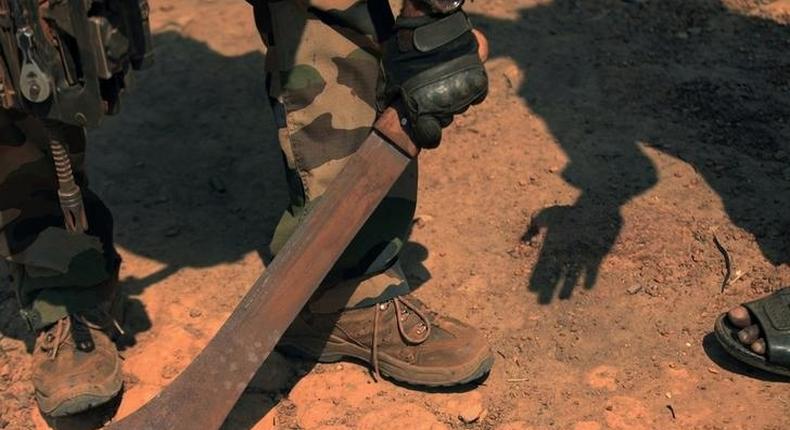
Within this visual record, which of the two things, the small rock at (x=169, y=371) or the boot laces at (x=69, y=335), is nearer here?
the boot laces at (x=69, y=335)

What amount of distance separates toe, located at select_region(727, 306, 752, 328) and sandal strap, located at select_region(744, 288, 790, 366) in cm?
2

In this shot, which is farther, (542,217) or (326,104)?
(542,217)

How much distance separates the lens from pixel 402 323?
3080 mm

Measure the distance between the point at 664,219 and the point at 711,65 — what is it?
3.46 feet

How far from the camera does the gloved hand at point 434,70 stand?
2.47 meters

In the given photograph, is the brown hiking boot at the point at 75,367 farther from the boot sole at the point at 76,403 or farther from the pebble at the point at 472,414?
the pebble at the point at 472,414

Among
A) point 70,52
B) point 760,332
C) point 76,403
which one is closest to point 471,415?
point 760,332

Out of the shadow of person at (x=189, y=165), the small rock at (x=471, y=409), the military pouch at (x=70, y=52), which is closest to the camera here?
the military pouch at (x=70, y=52)

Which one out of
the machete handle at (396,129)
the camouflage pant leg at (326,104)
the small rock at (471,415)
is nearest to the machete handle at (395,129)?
the machete handle at (396,129)

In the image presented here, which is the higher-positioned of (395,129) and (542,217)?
(395,129)

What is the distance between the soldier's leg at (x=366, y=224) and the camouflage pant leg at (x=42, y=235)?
0.53 meters

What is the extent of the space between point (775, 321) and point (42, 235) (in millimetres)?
2005

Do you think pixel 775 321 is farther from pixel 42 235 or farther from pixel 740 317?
pixel 42 235

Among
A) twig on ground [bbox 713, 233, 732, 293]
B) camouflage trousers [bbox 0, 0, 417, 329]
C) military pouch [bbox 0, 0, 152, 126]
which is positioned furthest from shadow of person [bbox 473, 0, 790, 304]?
military pouch [bbox 0, 0, 152, 126]
